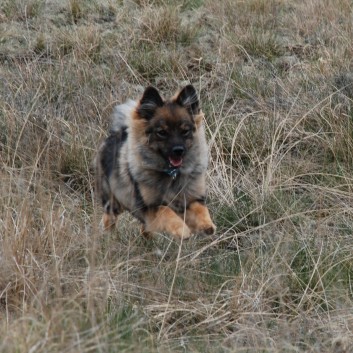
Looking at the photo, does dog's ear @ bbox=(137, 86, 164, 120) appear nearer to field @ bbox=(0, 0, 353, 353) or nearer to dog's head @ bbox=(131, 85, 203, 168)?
dog's head @ bbox=(131, 85, 203, 168)

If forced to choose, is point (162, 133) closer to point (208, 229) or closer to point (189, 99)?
point (189, 99)

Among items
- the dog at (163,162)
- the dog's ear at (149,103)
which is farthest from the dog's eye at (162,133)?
the dog's ear at (149,103)

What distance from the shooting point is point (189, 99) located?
246 inches

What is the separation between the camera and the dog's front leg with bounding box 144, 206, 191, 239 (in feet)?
18.7

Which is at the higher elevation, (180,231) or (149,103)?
(149,103)

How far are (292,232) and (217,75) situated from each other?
3364mm

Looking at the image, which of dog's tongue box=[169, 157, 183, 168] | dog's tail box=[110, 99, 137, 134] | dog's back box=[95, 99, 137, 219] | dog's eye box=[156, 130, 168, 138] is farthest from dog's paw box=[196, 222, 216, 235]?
dog's tail box=[110, 99, 137, 134]

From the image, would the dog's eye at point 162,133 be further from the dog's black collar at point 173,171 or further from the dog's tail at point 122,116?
the dog's tail at point 122,116

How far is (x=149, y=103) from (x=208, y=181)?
1.03 m

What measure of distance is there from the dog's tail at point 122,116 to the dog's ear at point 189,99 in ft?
1.27

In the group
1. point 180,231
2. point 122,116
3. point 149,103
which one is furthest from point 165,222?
point 122,116

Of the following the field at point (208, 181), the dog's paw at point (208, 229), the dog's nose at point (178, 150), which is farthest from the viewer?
the dog's nose at point (178, 150)

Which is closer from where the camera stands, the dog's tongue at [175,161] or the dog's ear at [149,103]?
the dog's tongue at [175,161]

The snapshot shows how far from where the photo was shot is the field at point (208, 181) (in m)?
4.62
